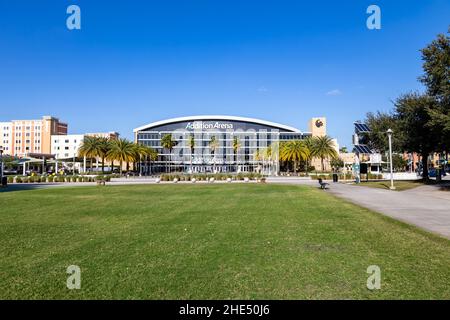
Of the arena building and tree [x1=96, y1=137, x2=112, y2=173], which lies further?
the arena building

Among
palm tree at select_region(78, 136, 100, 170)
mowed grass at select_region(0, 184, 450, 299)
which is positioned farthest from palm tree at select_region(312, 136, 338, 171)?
mowed grass at select_region(0, 184, 450, 299)

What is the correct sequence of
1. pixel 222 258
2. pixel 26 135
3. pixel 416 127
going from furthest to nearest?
pixel 26 135 → pixel 416 127 → pixel 222 258

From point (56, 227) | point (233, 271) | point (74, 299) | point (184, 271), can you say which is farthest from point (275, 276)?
point (56, 227)

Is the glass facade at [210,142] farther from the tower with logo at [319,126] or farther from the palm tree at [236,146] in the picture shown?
the tower with logo at [319,126]


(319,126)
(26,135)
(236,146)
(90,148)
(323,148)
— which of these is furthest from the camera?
(26,135)

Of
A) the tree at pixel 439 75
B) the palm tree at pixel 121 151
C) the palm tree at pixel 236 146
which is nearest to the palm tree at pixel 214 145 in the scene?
the palm tree at pixel 236 146

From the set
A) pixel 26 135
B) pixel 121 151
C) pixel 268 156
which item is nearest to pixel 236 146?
pixel 268 156

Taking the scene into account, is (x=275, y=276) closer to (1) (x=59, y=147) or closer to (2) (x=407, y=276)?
(2) (x=407, y=276)

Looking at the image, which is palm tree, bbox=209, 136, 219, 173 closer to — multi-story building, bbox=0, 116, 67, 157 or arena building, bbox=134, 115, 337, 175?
arena building, bbox=134, 115, 337, 175

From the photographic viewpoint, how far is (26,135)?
491 ft

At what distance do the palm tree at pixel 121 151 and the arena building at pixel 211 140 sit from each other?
26.8 metres

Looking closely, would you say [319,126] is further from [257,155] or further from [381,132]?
[381,132]

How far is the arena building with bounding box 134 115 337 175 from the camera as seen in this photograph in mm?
106500

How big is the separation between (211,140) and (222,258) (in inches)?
3799
